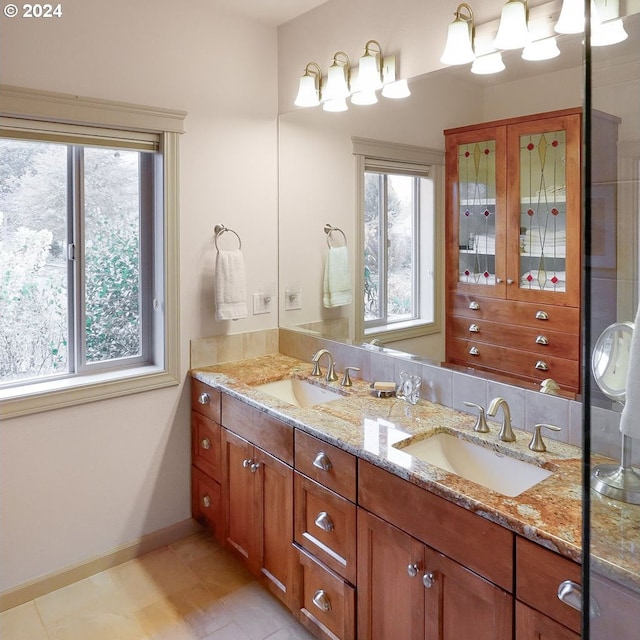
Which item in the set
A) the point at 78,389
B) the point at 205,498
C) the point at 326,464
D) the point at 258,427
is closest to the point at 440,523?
the point at 326,464

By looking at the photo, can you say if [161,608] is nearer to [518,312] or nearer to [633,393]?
[518,312]

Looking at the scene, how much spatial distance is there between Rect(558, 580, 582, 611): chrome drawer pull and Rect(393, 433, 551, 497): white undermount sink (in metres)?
0.41

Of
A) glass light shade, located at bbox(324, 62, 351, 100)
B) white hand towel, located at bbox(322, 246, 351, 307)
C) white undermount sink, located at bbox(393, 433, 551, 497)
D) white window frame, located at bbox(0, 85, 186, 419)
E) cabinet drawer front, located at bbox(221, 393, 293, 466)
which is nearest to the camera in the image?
white undermount sink, located at bbox(393, 433, 551, 497)

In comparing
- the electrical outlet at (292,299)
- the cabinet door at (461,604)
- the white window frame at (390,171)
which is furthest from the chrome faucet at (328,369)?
the cabinet door at (461,604)

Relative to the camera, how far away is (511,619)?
4.02 feet

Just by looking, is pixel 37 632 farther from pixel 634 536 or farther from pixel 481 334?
pixel 634 536

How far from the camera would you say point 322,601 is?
1.80 metres

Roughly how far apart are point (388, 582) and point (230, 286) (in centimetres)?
149

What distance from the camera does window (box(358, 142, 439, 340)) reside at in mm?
2080

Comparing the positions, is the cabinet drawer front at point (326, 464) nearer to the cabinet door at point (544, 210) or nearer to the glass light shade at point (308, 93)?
the cabinet door at point (544, 210)

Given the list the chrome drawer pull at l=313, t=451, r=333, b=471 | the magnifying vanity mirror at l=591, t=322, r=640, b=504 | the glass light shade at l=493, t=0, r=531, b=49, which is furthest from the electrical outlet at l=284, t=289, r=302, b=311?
the magnifying vanity mirror at l=591, t=322, r=640, b=504

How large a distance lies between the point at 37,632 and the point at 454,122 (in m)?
2.42

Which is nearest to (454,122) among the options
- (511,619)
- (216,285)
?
(216,285)

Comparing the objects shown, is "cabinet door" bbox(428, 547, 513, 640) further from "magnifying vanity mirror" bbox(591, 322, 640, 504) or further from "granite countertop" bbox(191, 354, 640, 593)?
"magnifying vanity mirror" bbox(591, 322, 640, 504)
